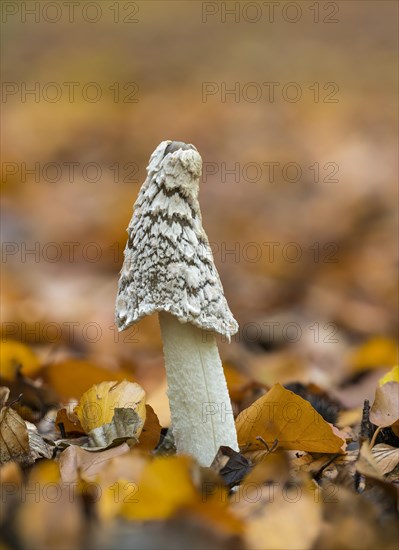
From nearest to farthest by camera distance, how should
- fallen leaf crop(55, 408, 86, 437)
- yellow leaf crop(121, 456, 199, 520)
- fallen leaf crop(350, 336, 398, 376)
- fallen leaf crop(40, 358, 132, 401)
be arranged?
yellow leaf crop(121, 456, 199, 520) → fallen leaf crop(55, 408, 86, 437) → fallen leaf crop(40, 358, 132, 401) → fallen leaf crop(350, 336, 398, 376)

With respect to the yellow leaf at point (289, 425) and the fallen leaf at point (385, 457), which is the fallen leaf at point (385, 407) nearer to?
the fallen leaf at point (385, 457)

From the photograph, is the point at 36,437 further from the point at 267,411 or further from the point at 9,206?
the point at 9,206

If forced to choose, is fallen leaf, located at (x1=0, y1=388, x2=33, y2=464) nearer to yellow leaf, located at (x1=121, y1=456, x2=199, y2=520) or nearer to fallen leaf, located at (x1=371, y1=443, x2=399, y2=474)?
yellow leaf, located at (x1=121, y1=456, x2=199, y2=520)

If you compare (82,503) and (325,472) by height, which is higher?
(82,503)

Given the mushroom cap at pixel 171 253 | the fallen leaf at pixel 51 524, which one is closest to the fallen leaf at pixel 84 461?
the mushroom cap at pixel 171 253

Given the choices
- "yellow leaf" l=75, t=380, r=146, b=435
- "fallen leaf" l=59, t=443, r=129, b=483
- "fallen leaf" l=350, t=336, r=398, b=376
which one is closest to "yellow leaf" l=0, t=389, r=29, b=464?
"fallen leaf" l=59, t=443, r=129, b=483

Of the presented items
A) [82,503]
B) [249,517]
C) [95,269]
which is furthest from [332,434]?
[95,269]

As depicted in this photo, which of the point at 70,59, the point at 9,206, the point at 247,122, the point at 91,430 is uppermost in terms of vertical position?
the point at 70,59
